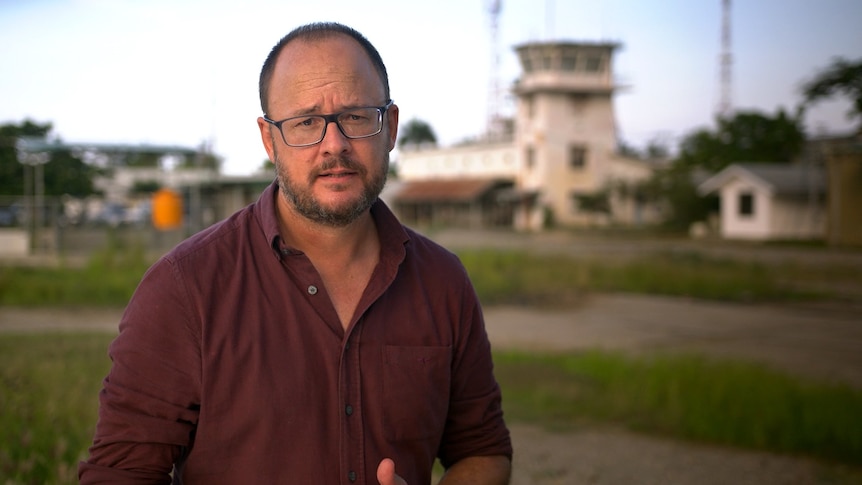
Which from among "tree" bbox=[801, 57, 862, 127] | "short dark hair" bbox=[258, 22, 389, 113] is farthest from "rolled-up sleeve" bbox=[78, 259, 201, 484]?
"tree" bbox=[801, 57, 862, 127]

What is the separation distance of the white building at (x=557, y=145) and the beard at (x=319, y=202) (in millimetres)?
59009

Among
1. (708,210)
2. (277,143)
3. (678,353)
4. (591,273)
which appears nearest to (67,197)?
(591,273)

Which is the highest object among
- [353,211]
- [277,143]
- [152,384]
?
[277,143]

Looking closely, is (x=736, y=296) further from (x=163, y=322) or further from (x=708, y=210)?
(x=708, y=210)

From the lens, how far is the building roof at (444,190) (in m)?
62.8

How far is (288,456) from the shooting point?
2184 millimetres

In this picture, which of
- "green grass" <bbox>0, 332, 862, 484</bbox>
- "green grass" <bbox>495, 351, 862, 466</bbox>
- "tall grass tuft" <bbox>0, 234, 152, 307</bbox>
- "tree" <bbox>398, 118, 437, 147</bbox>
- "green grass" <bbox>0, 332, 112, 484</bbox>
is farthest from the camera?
"tree" <bbox>398, 118, 437, 147</bbox>

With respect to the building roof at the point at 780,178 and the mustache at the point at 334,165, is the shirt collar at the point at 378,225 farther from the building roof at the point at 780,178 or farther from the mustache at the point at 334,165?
the building roof at the point at 780,178

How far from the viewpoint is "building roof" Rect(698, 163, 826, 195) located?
40375 millimetres

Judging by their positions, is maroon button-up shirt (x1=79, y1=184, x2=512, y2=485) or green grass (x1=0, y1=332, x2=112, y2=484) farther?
green grass (x1=0, y1=332, x2=112, y2=484)

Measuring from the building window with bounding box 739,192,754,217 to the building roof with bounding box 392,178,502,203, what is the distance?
882 inches

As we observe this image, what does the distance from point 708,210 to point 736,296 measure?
104 feet

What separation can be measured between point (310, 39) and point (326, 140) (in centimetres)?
28

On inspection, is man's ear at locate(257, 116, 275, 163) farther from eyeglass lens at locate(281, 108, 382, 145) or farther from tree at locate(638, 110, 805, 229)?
tree at locate(638, 110, 805, 229)
